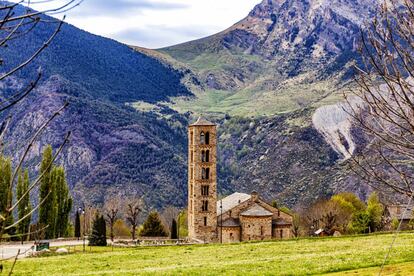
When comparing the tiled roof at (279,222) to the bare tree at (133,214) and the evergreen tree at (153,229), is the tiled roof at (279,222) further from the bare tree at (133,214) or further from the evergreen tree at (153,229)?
the bare tree at (133,214)

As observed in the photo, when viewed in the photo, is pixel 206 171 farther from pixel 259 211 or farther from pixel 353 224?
pixel 353 224

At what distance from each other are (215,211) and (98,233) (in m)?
16.9

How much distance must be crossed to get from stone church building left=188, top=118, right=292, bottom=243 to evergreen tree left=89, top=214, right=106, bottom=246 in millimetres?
13796

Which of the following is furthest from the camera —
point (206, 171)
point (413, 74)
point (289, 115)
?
point (289, 115)

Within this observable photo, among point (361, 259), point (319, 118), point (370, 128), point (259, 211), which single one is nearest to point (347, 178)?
point (319, 118)

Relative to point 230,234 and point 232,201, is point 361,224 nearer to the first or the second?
point 230,234

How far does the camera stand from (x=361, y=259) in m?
26.8

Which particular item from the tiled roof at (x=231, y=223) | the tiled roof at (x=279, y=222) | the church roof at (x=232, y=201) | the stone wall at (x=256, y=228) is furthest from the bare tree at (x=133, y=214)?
the tiled roof at (x=279, y=222)

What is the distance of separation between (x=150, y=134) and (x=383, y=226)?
111m

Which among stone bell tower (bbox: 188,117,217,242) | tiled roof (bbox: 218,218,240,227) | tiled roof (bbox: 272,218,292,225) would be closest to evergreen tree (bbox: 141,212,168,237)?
stone bell tower (bbox: 188,117,217,242)

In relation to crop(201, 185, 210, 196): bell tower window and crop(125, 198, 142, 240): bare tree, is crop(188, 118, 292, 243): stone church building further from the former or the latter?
crop(125, 198, 142, 240): bare tree

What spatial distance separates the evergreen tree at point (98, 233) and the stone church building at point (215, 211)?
13796 mm

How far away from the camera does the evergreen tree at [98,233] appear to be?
56.7 metres

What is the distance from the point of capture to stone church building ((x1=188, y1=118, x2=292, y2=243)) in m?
67.5
